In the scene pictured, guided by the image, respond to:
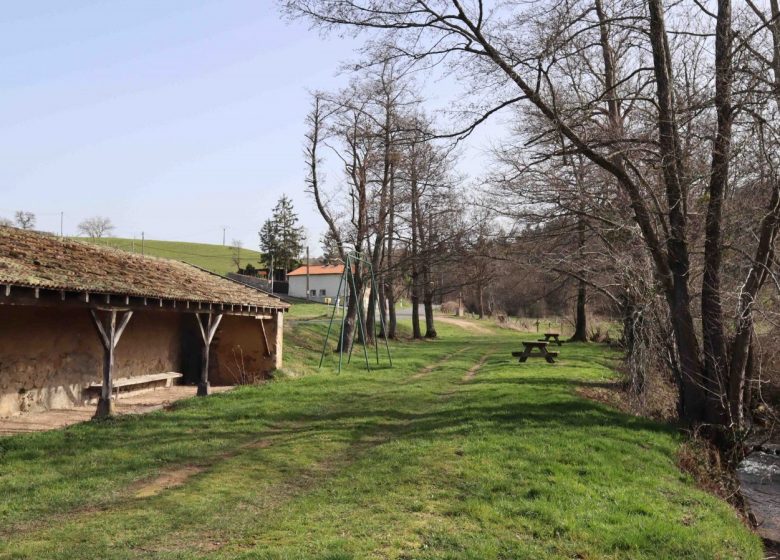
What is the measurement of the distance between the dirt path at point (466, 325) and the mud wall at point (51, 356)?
3159 centimetres

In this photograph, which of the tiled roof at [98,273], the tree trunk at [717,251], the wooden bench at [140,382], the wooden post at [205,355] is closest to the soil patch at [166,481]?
the tiled roof at [98,273]

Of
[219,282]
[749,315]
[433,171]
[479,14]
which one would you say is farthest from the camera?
[433,171]

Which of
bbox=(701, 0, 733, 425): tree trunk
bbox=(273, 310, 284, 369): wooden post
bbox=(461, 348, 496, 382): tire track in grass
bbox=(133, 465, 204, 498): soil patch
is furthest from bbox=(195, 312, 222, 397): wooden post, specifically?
bbox=(701, 0, 733, 425): tree trunk

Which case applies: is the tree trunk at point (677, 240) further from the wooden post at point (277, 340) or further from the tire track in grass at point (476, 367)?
the wooden post at point (277, 340)

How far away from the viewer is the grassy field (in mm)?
5434

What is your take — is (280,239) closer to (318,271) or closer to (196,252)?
(318,271)

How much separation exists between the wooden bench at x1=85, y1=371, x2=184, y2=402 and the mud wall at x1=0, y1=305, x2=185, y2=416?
252 mm

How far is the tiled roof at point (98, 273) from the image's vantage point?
992 cm

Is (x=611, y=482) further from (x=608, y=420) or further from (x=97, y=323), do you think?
(x=97, y=323)

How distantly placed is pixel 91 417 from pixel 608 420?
895 centimetres

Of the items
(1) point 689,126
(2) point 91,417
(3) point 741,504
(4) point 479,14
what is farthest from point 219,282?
(3) point 741,504

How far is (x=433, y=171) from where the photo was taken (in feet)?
83.5

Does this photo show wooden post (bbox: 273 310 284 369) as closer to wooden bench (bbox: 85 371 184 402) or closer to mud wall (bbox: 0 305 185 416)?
wooden bench (bbox: 85 371 184 402)

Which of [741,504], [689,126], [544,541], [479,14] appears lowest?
[741,504]
